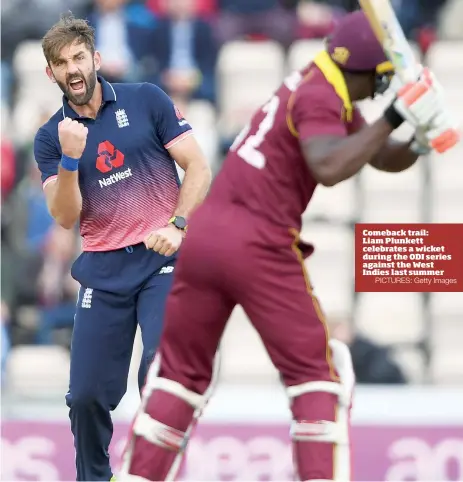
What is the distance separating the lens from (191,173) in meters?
4.80

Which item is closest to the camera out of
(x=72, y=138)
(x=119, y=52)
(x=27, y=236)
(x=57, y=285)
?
(x=72, y=138)

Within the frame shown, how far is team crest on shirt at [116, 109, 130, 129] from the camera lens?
481cm

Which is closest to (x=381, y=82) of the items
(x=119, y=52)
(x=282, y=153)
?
(x=282, y=153)

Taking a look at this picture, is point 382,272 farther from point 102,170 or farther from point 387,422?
point 387,422

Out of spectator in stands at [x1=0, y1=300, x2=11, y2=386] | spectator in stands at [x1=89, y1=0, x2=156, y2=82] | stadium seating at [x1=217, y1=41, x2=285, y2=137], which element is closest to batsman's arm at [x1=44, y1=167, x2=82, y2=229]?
spectator in stands at [x1=0, y1=300, x2=11, y2=386]

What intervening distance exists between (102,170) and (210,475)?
2.13 m

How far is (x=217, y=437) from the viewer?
6.43m

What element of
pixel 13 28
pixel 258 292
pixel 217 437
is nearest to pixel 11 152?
pixel 13 28

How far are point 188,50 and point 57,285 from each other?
1.88m

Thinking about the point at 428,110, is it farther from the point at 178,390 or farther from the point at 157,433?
the point at 157,433

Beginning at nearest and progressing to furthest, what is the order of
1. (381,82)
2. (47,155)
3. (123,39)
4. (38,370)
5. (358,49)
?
1. (358,49)
2. (381,82)
3. (47,155)
4. (38,370)
5. (123,39)

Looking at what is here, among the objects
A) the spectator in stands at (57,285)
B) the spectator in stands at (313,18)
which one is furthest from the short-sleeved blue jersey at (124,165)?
the spectator in stands at (313,18)

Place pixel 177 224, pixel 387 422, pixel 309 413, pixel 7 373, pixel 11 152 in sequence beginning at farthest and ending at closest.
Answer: pixel 11 152 → pixel 7 373 → pixel 387 422 → pixel 177 224 → pixel 309 413

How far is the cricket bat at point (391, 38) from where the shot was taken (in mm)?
3922
